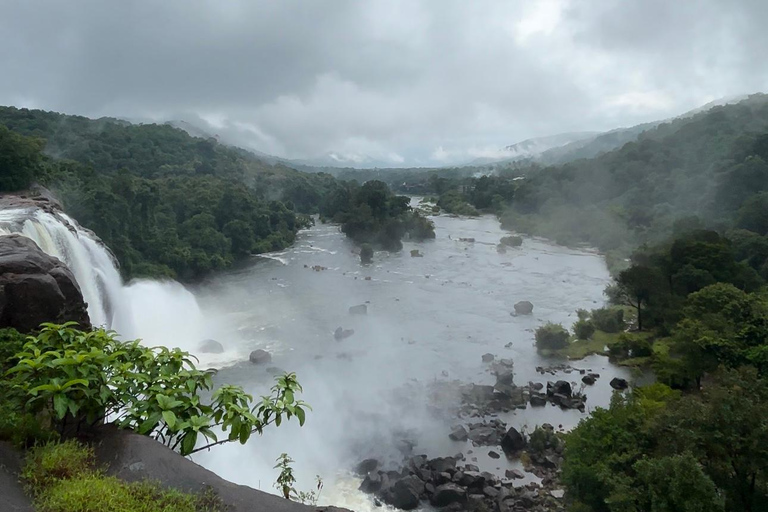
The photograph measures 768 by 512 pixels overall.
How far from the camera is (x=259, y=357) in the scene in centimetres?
2292

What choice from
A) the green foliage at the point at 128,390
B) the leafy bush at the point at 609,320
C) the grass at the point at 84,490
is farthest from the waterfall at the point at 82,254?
the leafy bush at the point at 609,320

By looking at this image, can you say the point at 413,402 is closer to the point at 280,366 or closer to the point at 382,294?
the point at 280,366

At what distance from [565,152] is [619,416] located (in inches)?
7596

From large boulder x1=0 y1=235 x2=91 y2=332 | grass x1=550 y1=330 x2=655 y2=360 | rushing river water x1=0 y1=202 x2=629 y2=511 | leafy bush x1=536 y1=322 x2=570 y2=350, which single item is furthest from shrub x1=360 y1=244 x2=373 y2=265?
large boulder x1=0 y1=235 x2=91 y2=332

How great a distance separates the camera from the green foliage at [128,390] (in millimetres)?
3619

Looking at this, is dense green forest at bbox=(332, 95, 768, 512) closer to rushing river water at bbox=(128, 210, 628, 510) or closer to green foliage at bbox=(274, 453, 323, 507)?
rushing river water at bbox=(128, 210, 628, 510)

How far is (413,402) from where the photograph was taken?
19906 mm

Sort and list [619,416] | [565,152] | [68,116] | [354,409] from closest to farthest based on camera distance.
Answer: [619,416] → [354,409] → [68,116] → [565,152]

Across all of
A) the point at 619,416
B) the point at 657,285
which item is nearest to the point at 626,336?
the point at 657,285

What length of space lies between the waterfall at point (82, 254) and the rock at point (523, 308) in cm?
2159

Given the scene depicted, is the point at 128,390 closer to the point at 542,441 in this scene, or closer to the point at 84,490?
the point at 84,490

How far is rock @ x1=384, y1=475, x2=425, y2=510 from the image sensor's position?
13828 millimetres

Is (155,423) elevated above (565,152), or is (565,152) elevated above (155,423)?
(565,152)

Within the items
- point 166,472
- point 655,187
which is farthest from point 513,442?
point 655,187
